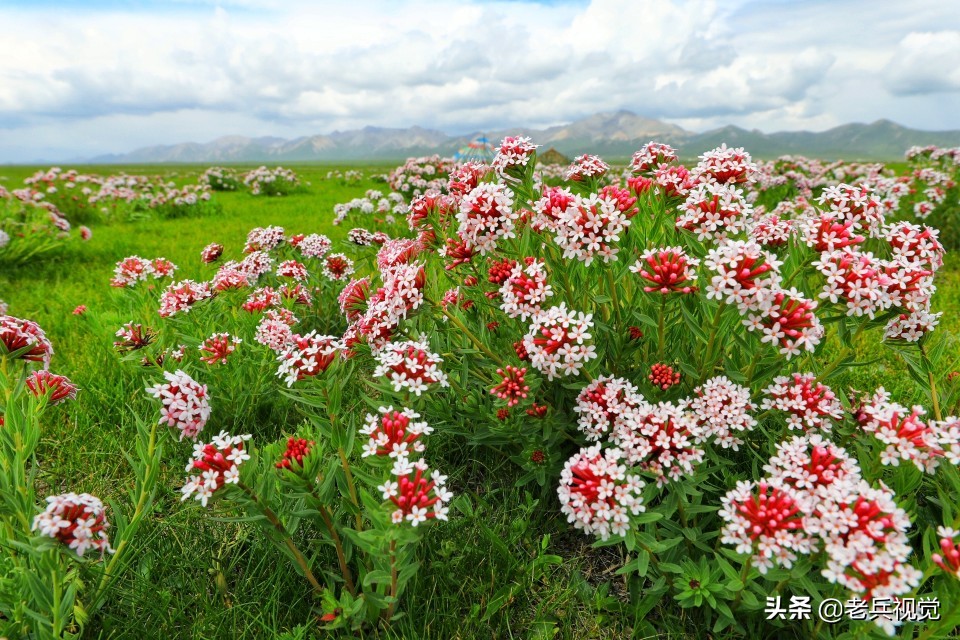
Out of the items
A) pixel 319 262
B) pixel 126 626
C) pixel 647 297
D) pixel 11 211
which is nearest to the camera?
pixel 126 626

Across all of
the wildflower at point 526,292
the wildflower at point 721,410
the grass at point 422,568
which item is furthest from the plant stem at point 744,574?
the wildflower at point 526,292

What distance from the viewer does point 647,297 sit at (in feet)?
9.10

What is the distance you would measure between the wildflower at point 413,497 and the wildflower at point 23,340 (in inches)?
78.7

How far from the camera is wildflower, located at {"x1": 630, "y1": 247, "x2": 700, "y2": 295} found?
227 centimetres

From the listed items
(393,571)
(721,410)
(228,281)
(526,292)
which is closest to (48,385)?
(228,281)

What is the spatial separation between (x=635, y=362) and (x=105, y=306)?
6.26 metres

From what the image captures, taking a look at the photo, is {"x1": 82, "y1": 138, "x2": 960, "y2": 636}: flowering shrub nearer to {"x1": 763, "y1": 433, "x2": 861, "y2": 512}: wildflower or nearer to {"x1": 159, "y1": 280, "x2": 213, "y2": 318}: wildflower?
{"x1": 763, "y1": 433, "x2": 861, "y2": 512}: wildflower

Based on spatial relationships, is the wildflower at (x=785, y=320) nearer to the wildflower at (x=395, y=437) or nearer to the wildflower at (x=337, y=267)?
the wildflower at (x=395, y=437)

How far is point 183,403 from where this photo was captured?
233cm

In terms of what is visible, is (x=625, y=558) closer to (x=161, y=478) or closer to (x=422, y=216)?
(x=422, y=216)

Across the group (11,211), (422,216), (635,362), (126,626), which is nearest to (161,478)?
(126,626)

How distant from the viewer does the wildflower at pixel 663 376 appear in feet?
8.55

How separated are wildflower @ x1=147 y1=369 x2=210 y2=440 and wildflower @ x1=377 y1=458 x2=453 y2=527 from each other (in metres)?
1.04

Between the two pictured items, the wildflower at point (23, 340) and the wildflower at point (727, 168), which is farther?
the wildflower at point (727, 168)
